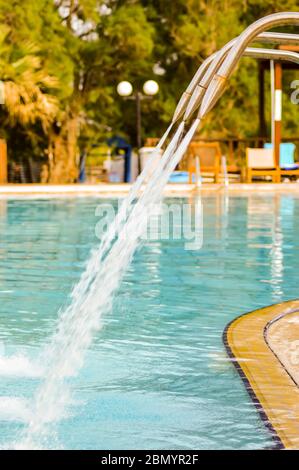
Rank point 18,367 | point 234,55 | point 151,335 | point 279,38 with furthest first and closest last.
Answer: point 151,335 < point 18,367 < point 279,38 < point 234,55

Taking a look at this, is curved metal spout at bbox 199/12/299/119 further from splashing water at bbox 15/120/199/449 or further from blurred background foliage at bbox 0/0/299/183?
blurred background foliage at bbox 0/0/299/183

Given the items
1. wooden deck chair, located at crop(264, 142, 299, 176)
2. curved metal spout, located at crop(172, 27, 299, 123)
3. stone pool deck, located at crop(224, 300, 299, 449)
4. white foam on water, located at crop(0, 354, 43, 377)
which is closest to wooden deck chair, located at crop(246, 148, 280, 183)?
wooden deck chair, located at crop(264, 142, 299, 176)

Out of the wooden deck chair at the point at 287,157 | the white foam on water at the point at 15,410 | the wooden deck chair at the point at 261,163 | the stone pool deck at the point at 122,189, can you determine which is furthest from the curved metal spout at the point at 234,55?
the wooden deck chair at the point at 287,157

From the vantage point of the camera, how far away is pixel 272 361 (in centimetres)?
523

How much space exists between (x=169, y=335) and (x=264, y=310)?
73 centimetres

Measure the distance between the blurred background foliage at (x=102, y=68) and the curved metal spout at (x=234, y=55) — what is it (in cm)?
2109

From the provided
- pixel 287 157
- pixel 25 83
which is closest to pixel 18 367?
pixel 25 83

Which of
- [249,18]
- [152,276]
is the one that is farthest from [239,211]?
[249,18]

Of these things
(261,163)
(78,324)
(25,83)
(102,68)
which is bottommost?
(78,324)

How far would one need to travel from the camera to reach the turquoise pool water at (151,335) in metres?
4.46

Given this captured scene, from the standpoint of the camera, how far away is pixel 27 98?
85.7ft

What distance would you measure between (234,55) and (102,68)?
24.3 meters

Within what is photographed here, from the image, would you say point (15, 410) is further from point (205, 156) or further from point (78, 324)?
point (205, 156)

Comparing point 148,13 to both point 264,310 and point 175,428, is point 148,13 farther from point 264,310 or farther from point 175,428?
point 175,428
